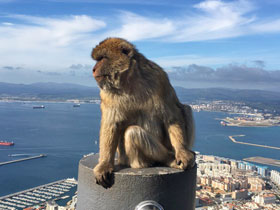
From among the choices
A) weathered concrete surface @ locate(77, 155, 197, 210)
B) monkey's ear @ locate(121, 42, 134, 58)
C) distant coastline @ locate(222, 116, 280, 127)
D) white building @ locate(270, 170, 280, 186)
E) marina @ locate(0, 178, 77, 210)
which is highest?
monkey's ear @ locate(121, 42, 134, 58)

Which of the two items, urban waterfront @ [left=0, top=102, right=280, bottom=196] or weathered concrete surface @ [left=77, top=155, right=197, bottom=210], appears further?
urban waterfront @ [left=0, top=102, right=280, bottom=196]

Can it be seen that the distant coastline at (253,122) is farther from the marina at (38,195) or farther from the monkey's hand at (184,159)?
the monkey's hand at (184,159)

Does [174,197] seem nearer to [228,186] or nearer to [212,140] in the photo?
[228,186]

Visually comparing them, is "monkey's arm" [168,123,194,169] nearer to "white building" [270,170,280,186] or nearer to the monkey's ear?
the monkey's ear

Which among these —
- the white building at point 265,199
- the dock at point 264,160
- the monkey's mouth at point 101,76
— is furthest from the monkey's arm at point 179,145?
the dock at point 264,160

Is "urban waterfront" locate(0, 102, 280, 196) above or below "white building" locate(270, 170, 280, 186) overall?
above

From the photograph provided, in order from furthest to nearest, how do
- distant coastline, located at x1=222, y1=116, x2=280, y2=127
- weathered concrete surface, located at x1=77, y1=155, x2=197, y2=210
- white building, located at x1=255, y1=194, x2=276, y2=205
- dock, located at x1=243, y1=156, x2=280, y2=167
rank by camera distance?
distant coastline, located at x1=222, y1=116, x2=280, y2=127 → dock, located at x1=243, y1=156, x2=280, y2=167 → white building, located at x1=255, y1=194, x2=276, y2=205 → weathered concrete surface, located at x1=77, y1=155, x2=197, y2=210

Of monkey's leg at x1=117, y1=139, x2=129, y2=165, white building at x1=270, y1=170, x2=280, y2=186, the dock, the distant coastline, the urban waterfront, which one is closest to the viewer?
monkey's leg at x1=117, y1=139, x2=129, y2=165

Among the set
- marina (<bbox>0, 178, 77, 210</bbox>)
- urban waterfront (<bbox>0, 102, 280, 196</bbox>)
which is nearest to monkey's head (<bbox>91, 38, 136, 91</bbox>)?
marina (<bbox>0, 178, 77, 210</bbox>)
